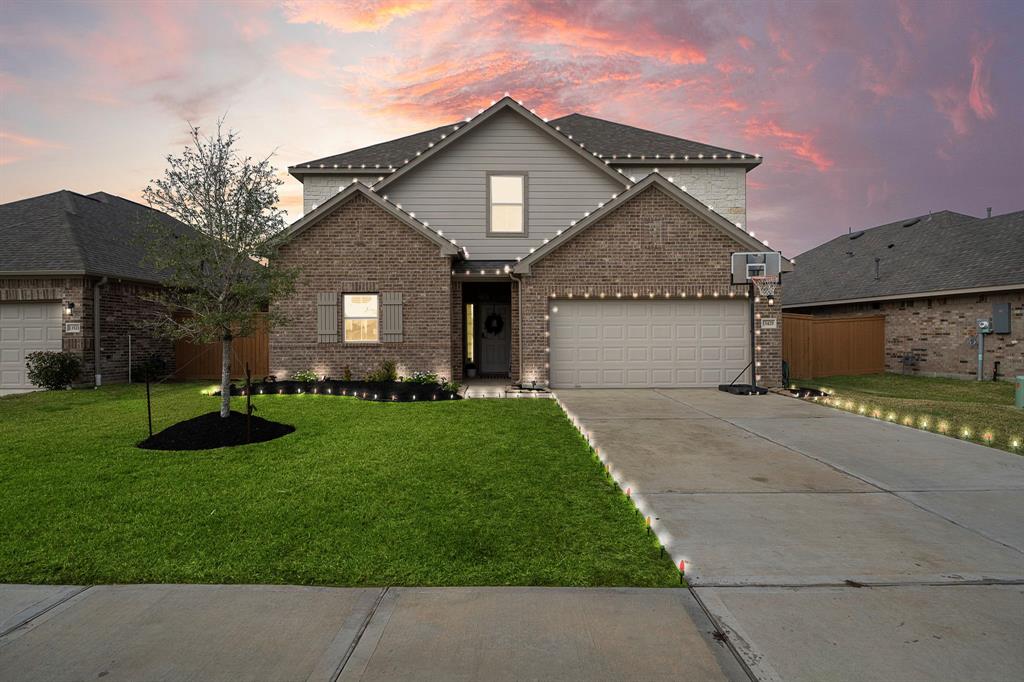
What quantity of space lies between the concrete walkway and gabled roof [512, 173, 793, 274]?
1111cm

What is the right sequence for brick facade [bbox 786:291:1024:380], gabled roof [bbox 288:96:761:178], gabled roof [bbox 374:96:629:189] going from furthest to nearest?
gabled roof [bbox 288:96:761:178] → brick facade [bbox 786:291:1024:380] → gabled roof [bbox 374:96:629:189]

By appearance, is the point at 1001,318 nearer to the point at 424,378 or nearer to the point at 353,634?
the point at 424,378

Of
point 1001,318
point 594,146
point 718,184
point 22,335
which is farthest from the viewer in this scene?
point 594,146

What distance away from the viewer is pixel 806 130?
19297 millimetres

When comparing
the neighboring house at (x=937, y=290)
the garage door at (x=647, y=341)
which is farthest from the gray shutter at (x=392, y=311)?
the neighboring house at (x=937, y=290)

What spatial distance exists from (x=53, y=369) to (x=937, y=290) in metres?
26.9

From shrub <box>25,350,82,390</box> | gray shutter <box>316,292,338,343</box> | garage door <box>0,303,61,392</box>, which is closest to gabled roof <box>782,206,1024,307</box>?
gray shutter <box>316,292,338,343</box>

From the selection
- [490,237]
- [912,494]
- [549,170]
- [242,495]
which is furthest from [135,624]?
[549,170]

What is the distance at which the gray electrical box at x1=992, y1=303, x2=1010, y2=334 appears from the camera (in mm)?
16078

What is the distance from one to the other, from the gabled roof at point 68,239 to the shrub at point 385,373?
6.61 metres

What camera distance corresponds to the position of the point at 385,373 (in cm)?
1358

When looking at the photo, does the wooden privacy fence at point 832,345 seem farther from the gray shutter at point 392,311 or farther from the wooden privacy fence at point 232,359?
the wooden privacy fence at point 232,359

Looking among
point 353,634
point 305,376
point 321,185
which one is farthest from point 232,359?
point 353,634

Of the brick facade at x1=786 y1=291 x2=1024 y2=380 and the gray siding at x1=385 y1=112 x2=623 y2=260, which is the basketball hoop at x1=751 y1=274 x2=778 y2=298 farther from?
the brick facade at x1=786 y1=291 x2=1024 y2=380
